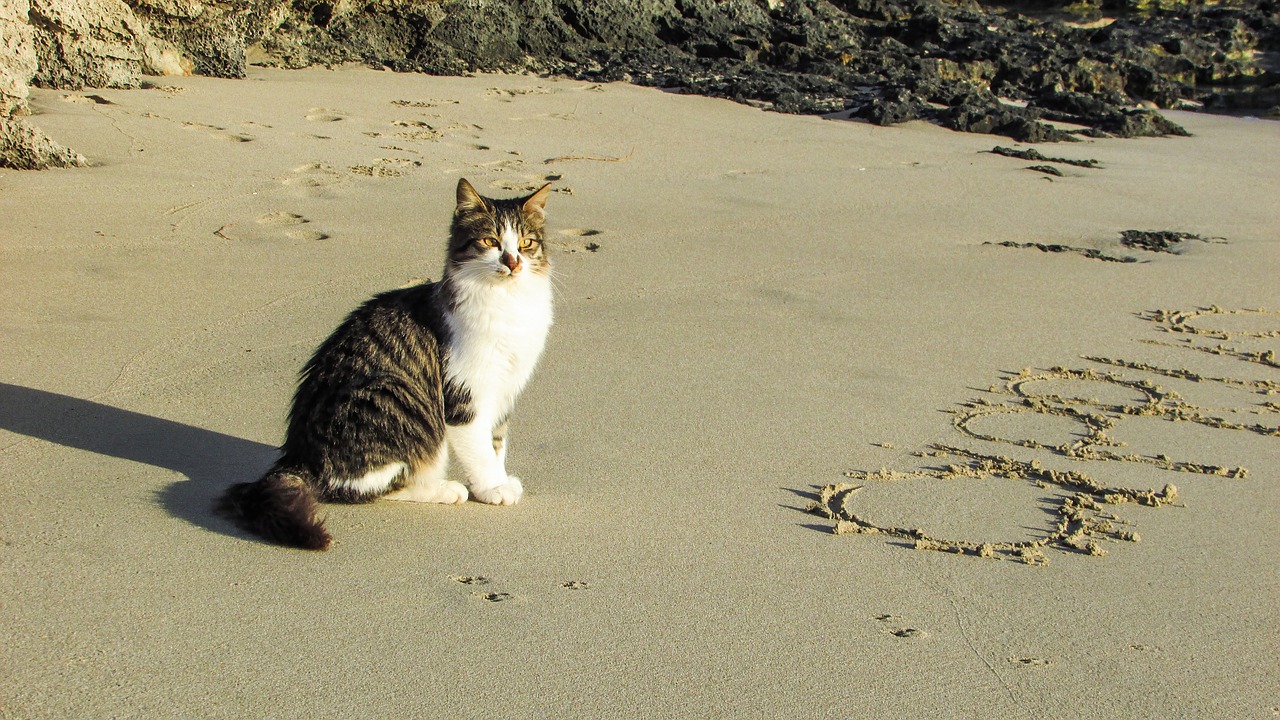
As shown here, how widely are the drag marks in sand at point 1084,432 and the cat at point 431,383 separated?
3.17 feet

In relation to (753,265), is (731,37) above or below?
above

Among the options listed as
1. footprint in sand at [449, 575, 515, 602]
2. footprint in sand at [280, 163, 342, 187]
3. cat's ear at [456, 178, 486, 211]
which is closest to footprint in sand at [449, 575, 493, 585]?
footprint in sand at [449, 575, 515, 602]

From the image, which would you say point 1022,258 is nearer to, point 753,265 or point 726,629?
point 753,265

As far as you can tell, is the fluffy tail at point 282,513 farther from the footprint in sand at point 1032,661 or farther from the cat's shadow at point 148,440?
the footprint in sand at point 1032,661

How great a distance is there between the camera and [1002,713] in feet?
7.23

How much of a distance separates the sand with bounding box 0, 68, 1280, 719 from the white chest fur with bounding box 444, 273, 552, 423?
33 centimetres

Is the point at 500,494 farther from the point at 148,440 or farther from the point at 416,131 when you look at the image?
the point at 416,131

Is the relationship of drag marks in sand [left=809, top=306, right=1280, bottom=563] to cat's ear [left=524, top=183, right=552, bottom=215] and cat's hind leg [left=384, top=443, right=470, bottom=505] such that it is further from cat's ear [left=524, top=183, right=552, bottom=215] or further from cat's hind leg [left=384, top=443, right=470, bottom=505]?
cat's ear [left=524, top=183, right=552, bottom=215]

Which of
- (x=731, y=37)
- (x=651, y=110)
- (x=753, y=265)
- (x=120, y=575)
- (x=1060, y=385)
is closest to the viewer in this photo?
(x=120, y=575)

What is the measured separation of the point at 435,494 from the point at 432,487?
2cm

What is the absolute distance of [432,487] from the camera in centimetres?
316

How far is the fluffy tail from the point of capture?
8.83 ft

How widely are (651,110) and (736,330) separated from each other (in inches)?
163

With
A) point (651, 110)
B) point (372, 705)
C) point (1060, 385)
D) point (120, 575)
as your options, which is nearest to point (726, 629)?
point (372, 705)
